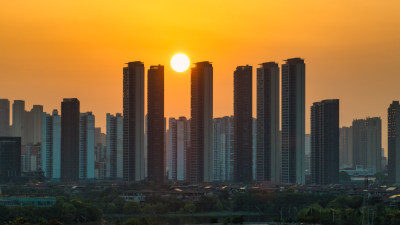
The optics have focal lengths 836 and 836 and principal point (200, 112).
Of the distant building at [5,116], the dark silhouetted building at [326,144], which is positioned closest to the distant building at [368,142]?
the dark silhouetted building at [326,144]

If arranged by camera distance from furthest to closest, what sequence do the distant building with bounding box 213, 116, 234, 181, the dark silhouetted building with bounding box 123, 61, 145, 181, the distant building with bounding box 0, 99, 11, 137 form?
the distant building with bounding box 0, 99, 11, 137 → the distant building with bounding box 213, 116, 234, 181 → the dark silhouetted building with bounding box 123, 61, 145, 181

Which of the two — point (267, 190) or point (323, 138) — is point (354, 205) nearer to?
point (267, 190)

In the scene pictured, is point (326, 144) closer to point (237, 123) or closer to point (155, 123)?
point (237, 123)

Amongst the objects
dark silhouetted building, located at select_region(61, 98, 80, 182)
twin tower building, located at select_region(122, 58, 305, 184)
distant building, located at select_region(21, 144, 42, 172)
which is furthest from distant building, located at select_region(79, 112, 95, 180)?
twin tower building, located at select_region(122, 58, 305, 184)

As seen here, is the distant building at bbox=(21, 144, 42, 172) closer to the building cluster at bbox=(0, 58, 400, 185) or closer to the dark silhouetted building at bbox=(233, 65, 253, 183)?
the building cluster at bbox=(0, 58, 400, 185)

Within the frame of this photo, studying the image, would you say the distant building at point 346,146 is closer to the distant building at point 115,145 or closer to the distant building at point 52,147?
the distant building at point 115,145

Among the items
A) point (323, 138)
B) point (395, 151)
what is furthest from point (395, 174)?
point (323, 138)
